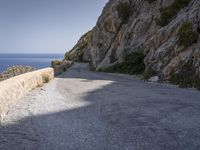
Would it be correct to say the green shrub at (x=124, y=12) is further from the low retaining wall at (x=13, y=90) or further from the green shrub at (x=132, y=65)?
the low retaining wall at (x=13, y=90)

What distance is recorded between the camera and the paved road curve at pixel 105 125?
669cm

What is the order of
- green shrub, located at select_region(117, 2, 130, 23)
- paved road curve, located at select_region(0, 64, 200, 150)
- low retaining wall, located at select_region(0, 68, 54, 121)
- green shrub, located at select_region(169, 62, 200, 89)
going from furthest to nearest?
green shrub, located at select_region(117, 2, 130, 23), green shrub, located at select_region(169, 62, 200, 89), low retaining wall, located at select_region(0, 68, 54, 121), paved road curve, located at select_region(0, 64, 200, 150)

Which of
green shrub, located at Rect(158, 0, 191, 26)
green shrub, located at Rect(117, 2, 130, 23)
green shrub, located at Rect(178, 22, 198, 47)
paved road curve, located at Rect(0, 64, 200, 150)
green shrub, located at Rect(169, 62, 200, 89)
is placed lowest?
paved road curve, located at Rect(0, 64, 200, 150)

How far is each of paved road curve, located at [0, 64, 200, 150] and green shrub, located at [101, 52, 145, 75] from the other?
17273mm

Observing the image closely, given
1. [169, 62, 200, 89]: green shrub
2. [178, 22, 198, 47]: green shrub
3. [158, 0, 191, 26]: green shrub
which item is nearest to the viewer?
[169, 62, 200, 89]: green shrub

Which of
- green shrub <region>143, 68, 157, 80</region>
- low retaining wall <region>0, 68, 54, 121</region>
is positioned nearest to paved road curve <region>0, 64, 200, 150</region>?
low retaining wall <region>0, 68, 54, 121</region>

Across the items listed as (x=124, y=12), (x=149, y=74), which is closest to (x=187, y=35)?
(x=149, y=74)

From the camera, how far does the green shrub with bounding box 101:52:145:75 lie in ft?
97.7

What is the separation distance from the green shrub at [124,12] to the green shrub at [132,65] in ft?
31.7

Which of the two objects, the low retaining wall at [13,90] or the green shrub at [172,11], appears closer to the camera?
the low retaining wall at [13,90]

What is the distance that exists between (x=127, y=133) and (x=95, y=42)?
4766cm

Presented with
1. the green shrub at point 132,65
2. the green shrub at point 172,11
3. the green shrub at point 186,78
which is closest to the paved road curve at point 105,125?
the green shrub at point 186,78

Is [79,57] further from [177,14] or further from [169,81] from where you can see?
[169,81]

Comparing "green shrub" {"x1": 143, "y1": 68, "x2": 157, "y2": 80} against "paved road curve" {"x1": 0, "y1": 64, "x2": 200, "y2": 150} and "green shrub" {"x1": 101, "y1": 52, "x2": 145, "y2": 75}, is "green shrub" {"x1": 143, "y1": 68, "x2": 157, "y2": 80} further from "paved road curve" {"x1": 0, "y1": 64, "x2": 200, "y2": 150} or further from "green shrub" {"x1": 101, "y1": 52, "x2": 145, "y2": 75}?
"paved road curve" {"x1": 0, "y1": 64, "x2": 200, "y2": 150}
